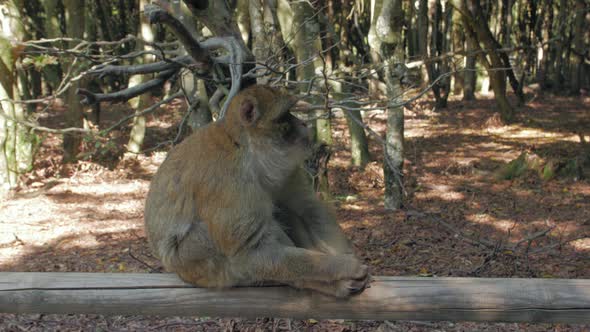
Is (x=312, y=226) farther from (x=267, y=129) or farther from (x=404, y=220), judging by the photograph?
(x=404, y=220)

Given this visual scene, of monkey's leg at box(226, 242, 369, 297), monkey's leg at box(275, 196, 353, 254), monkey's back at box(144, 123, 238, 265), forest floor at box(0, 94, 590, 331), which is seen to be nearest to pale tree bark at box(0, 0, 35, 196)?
forest floor at box(0, 94, 590, 331)

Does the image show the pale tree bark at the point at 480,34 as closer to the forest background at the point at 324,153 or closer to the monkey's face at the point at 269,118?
the forest background at the point at 324,153

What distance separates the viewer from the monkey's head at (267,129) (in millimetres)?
3736

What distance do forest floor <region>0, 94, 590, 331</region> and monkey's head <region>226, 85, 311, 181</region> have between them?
2.41 meters

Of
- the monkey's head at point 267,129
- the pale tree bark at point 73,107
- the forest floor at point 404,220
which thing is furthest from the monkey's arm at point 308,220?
the pale tree bark at point 73,107

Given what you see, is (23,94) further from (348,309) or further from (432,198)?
(348,309)

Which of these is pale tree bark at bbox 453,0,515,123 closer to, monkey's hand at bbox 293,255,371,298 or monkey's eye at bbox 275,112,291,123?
monkey's eye at bbox 275,112,291,123

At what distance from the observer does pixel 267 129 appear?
3.78 m

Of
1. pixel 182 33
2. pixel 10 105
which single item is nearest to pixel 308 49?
pixel 182 33

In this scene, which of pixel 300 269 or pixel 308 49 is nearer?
pixel 300 269

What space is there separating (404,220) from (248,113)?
5295 millimetres

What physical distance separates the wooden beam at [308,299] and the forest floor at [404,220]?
6.47 feet

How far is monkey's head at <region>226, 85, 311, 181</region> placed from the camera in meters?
3.74

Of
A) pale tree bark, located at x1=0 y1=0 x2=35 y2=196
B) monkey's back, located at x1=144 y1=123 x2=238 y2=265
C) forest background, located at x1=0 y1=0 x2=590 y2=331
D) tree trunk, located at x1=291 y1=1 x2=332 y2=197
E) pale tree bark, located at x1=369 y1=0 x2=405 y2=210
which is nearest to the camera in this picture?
monkey's back, located at x1=144 y1=123 x2=238 y2=265
